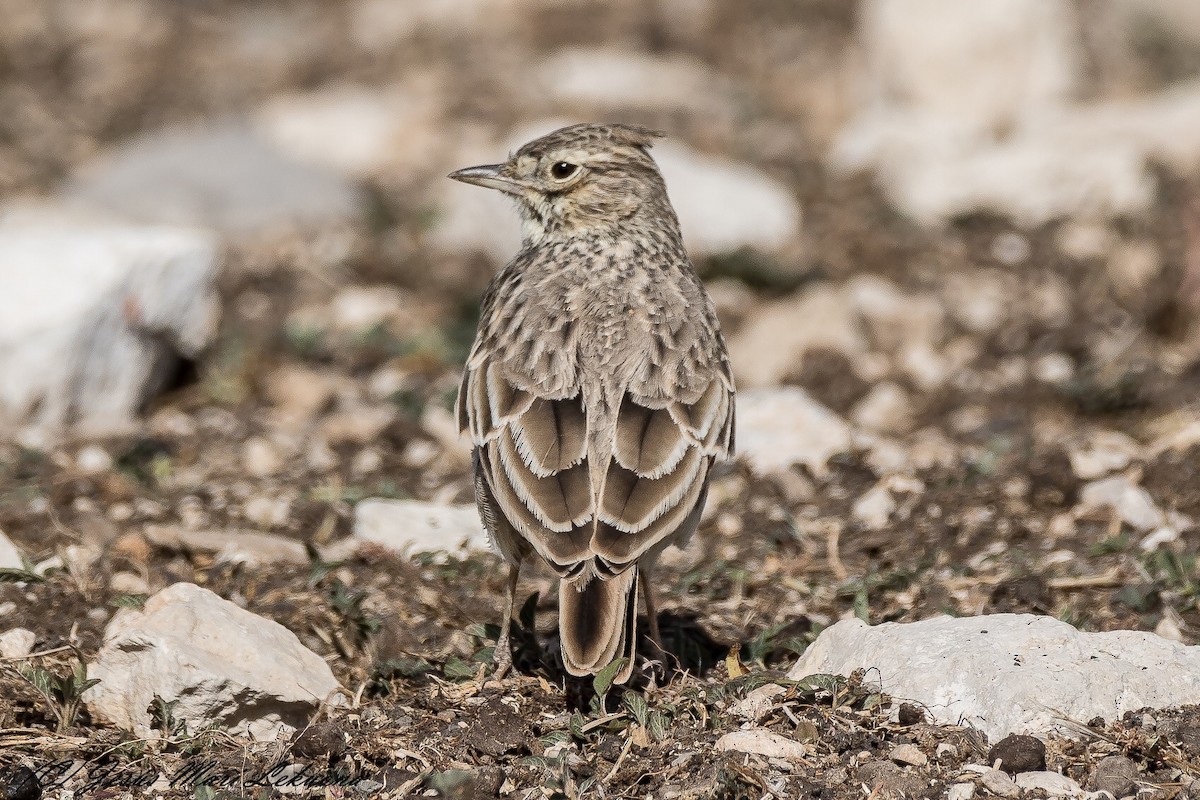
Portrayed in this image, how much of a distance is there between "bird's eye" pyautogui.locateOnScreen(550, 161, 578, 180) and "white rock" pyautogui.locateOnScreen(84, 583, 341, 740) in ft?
6.61

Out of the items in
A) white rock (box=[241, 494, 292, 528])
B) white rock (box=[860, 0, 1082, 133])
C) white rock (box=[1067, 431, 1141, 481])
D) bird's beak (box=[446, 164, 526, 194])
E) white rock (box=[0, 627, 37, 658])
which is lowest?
white rock (box=[0, 627, 37, 658])

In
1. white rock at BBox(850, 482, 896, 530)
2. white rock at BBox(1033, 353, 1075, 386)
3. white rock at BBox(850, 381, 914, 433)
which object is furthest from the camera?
white rock at BBox(1033, 353, 1075, 386)

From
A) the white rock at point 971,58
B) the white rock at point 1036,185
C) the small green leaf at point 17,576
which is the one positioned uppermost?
the white rock at point 971,58

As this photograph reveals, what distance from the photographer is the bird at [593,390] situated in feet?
14.5

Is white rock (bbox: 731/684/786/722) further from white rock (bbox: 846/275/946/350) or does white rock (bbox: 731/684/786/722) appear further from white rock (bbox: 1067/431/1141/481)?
white rock (bbox: 846/275/946/350)

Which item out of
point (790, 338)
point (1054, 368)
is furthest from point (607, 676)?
point (1054, 368)

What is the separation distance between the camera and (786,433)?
23.6 ft

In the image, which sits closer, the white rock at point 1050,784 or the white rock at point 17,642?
the white rock at point 1050,784

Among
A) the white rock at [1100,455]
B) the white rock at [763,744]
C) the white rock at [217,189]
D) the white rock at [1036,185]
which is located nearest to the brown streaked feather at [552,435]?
the white rock at [763,744]

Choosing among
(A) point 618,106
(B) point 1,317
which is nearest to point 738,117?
(A) point 618,106

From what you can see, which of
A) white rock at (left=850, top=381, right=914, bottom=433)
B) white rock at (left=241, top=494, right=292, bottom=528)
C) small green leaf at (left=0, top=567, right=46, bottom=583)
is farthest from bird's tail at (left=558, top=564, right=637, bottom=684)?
white rock at (left=850, top=381, right=914, bottom=433)

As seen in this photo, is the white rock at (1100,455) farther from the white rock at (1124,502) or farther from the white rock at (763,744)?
the white rock at (763,744)

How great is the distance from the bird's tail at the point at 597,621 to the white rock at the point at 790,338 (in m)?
4.12

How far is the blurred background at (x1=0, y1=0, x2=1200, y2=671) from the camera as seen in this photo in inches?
249
